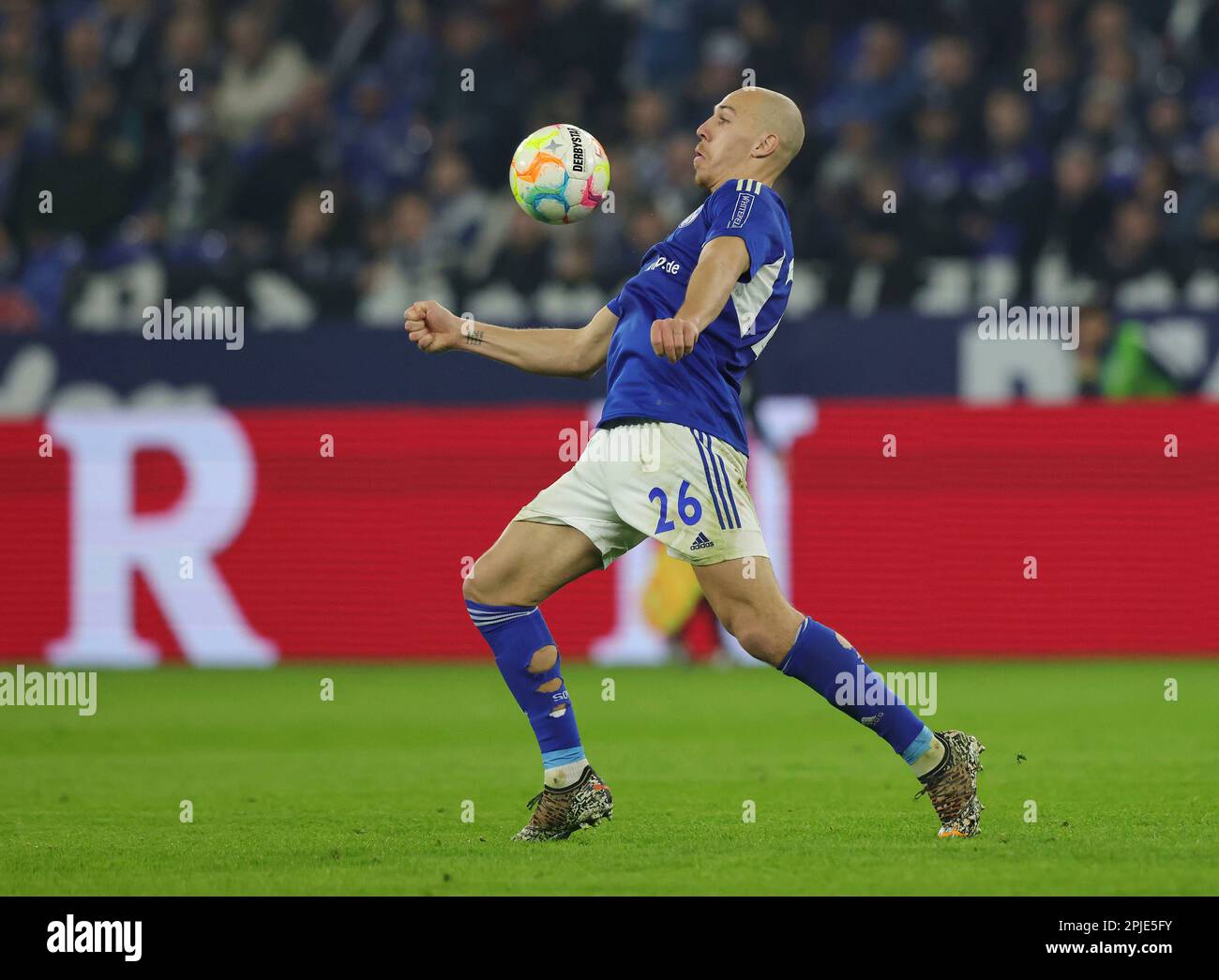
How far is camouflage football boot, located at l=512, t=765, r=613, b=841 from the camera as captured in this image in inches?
233

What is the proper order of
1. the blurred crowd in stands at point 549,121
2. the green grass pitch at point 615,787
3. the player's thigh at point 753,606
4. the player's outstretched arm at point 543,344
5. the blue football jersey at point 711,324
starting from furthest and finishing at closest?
the blurred crowd in stands at point 549,121 → the player's outstretched arm at point 543,344 → the blue football jersey at point 711,324 → the player's thigh at point 753,606 → the green grass pitch at point 615,787

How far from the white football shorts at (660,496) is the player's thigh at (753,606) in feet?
0.12

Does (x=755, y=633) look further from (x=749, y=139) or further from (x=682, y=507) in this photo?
(x=749, y=139)

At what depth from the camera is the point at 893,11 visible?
51.8ft

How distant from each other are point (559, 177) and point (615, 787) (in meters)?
2.24

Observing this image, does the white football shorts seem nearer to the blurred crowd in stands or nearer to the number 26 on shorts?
the number 26 on shorts

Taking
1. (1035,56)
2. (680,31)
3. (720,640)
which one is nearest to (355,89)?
(680,31)

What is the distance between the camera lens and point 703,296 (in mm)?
5434

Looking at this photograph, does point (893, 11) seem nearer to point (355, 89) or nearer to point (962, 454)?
point (355, 89)

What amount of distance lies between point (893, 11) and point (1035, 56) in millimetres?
1258

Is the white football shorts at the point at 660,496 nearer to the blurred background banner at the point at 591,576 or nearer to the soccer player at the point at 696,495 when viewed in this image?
the soccer player at the point at 696,495

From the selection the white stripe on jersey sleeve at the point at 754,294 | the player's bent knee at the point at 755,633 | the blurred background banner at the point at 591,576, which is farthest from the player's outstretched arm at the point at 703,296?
the blurred background banner at the point at 591,576

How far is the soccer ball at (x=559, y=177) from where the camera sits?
6121mm

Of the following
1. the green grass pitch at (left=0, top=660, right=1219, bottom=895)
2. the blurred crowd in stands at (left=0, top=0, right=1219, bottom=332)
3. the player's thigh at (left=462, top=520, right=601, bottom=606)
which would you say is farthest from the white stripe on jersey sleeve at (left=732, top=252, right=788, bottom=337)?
the blurred crowd in stands at (left=0, top=0, right=1219, bottom=332)
